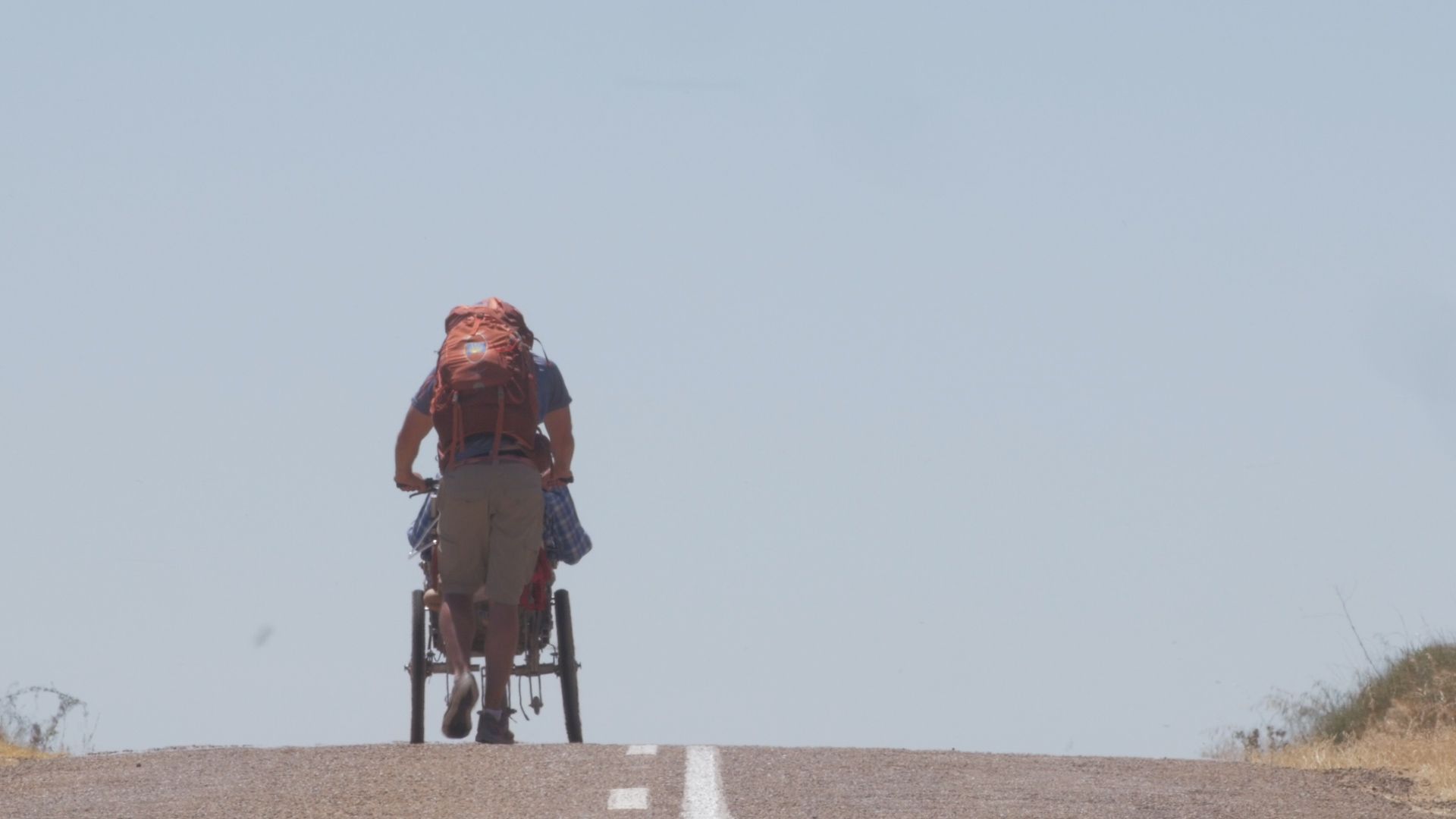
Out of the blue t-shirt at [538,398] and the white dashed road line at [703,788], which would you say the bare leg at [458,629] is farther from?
the white dashed road line at [703,788]

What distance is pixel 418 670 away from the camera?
11656mm

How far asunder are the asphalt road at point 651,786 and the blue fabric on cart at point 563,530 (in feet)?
5.55

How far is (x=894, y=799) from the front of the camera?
316 inches

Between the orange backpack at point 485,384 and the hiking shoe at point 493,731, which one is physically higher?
the orange backpack at point 485,384

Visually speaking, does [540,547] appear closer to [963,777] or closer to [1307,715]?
[963,777]

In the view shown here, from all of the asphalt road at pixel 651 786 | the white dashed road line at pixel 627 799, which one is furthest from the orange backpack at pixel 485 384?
the white dashed road line at pixel 627 799

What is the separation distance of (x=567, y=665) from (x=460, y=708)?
1.21 meters

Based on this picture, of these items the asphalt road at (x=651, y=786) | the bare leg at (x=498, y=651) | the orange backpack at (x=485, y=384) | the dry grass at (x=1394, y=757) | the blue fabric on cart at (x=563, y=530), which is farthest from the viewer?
the blue fabric on cart at (x=563, y=530)

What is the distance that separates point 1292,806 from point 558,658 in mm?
4689

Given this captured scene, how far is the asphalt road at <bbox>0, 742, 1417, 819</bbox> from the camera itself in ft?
25.4

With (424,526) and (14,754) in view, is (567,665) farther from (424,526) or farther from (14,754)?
(14,754)

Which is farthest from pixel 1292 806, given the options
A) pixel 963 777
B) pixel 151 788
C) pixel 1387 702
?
pixel 1387 702

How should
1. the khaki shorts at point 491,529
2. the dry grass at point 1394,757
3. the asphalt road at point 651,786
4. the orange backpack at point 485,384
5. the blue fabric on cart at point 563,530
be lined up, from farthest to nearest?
the blue fabric on cart at point 563,530 < the khaki shorts at point 491,529 < the orange backpack at point 485,384 < the dry grass at point 1394,757 < the asphalt road at point 651,786

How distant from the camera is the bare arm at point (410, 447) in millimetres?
11180
